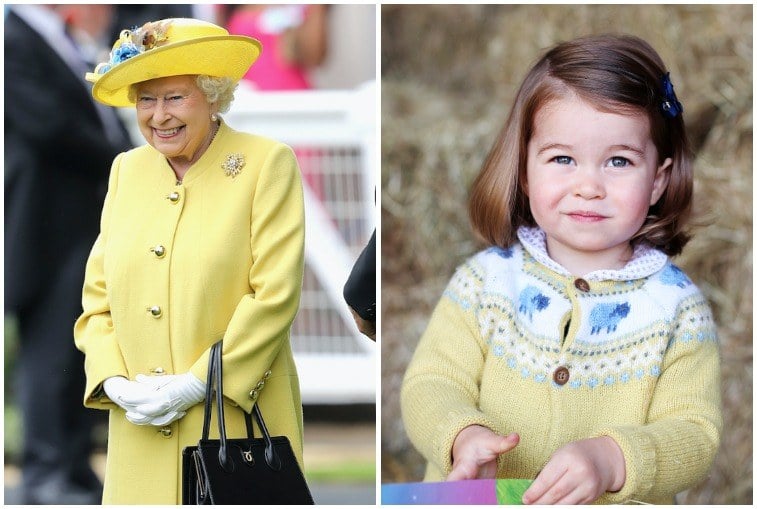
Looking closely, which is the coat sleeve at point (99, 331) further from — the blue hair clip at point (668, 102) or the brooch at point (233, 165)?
the blue hair clip at point (668, 102)

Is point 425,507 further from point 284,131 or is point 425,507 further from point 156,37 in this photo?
point 284,131

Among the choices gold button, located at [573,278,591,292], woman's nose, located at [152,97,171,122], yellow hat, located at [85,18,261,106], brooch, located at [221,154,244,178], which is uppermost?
yellow hat, located at [85,18,261,106]

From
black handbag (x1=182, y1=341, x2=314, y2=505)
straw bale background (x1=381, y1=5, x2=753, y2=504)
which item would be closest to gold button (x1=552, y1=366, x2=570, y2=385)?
black handbag (x1=182, y1=341, x2=314, y2=505)

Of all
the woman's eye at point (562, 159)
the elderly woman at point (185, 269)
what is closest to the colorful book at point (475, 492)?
the elderly woman at point (185, 269)

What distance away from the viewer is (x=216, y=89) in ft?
9.40

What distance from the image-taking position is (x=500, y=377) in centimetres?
279

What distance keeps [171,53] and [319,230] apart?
99.6 inches

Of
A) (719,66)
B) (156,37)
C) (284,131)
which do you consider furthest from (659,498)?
(284,131)

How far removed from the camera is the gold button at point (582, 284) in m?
2.78

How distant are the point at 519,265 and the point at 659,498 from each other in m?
0.61

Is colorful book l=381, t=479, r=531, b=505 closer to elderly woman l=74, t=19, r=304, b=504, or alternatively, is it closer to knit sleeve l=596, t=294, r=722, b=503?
knit sleeve l=596, t=294, r=722, b=503

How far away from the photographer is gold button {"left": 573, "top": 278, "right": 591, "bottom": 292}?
2.78m

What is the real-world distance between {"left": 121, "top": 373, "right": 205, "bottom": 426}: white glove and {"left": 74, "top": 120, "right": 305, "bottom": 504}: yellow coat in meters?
0.03

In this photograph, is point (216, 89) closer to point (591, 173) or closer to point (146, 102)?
point (146, 102)
